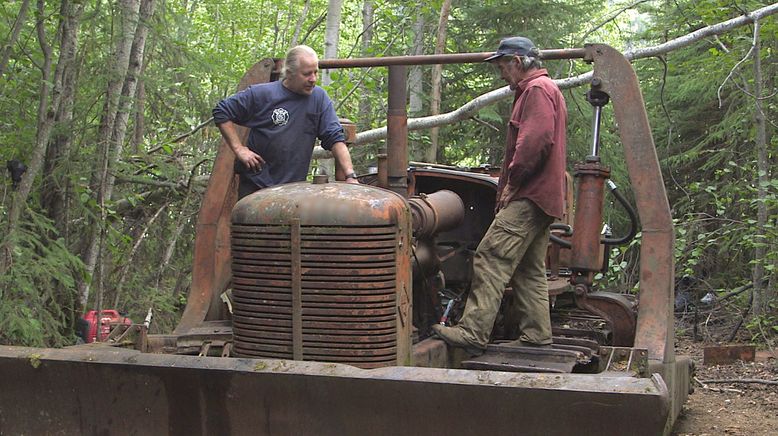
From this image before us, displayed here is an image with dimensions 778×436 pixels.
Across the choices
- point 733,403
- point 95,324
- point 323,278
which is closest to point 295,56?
point 323,278

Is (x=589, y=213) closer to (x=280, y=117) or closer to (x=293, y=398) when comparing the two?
(x=280, y=117)

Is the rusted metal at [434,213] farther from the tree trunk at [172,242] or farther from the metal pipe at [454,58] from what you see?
the tree trunk at [172,242]

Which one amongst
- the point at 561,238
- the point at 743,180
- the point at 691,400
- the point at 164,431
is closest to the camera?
the point at 164,431

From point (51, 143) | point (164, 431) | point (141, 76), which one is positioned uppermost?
point (141, 76)

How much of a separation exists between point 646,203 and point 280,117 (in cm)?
203

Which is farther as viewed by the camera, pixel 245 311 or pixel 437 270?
pixel 437 270

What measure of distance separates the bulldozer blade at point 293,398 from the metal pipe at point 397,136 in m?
1.54

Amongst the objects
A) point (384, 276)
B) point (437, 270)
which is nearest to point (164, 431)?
point (384, 276)

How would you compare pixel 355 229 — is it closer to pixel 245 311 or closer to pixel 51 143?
pixel 245 311

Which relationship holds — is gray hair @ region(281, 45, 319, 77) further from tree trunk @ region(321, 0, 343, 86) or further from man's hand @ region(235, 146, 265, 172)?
tree trunk @ region(321, 0, 343, 86)

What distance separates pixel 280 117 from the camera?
16.2ft

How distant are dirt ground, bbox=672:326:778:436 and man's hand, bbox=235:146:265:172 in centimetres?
327

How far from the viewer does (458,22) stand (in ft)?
51.9

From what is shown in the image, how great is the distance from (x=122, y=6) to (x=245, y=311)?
4.31 meters
